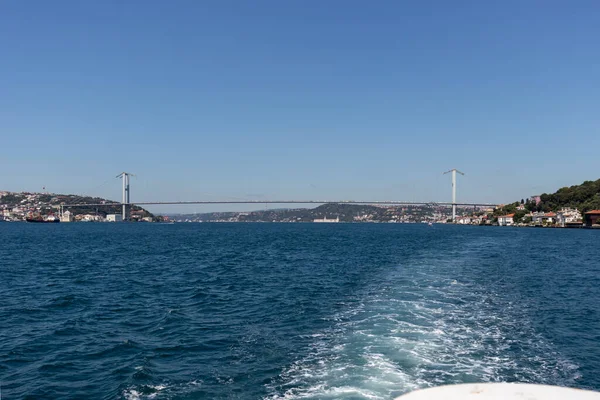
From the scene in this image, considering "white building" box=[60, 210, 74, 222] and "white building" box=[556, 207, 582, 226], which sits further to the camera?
"white building" box=[60, 210, 74, 222]

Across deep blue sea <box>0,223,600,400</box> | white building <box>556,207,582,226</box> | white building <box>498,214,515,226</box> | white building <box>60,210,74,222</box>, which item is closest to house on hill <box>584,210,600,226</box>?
white building <box>556,207,582,226</box>

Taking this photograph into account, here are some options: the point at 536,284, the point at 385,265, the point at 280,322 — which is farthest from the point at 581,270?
the point at 280,322

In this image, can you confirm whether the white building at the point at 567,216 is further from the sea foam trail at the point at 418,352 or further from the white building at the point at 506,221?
the sea foam trail at the point at 418,352

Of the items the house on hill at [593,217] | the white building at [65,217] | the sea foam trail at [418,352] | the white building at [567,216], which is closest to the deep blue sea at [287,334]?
the sea foam trail at [418,352]

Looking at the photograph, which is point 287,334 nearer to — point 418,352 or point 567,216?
point 418,352

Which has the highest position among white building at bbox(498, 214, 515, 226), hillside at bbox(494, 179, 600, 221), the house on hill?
hillside at bbox(494, 179, 600, 221)

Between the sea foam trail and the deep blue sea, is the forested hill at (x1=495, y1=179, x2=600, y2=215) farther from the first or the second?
the sea foam trail

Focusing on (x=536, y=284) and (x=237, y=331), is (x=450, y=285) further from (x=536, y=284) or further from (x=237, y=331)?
(x=237, y=331)

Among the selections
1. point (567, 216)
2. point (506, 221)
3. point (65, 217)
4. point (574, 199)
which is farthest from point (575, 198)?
point (65, 217)
